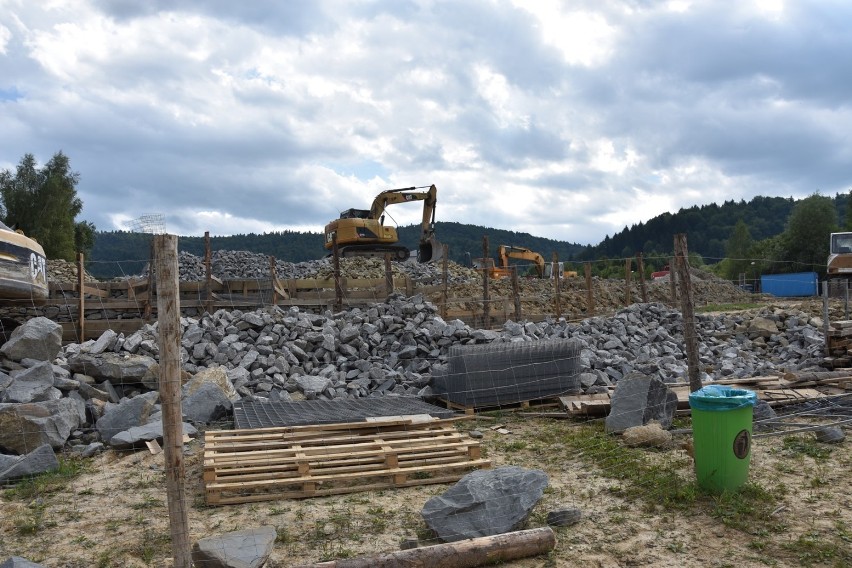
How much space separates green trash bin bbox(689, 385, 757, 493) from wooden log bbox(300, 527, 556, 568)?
171 centimetres

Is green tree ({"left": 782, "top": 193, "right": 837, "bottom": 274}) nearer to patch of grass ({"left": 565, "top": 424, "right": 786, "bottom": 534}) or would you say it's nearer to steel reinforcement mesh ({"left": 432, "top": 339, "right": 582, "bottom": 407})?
steel reinforcement mesh ({"left": 432, "top": 339, "right": 582, "bottom": 407})

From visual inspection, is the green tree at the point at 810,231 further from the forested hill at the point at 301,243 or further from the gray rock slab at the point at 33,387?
the gray rock slab at the point at 33,387

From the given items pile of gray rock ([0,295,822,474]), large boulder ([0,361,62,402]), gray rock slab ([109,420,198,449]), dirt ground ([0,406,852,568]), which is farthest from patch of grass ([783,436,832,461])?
large boulder ([0,361,62,402])

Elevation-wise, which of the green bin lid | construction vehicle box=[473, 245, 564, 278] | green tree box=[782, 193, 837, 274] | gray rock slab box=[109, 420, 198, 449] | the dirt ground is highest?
green tree box=[782, 193, 837, 274]

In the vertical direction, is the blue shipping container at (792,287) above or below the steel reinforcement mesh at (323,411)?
above

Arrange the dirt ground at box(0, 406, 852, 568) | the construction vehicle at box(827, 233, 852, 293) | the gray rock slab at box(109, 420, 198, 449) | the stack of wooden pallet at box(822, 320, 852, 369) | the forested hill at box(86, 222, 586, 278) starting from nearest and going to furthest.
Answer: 1. the dirt ground at box(0, 406, 852, 568)
2. the gray rock slab at box(109, 420, 198, 449)
3. the stack of wooden pallet at box(822, 320, 852, 369)
4. the construction vehicle at box(827, 233, 852, 293)
5. the forested hill at box(86, 222, 586, 278)

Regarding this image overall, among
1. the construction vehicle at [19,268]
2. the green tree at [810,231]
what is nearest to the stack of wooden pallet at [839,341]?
the construction vehicle at [19,268]

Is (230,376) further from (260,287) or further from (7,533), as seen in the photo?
(260,287)

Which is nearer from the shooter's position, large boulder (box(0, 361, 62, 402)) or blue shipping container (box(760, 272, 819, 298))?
large boulder (box(0, 361, 62, 402))

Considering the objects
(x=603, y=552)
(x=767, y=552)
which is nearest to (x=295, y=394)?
(x=603, y=552)

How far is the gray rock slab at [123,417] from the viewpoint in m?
8.14

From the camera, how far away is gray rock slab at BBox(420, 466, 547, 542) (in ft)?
16.3

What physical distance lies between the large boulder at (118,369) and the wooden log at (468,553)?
7.05 meters

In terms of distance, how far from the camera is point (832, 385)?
9.77 m
